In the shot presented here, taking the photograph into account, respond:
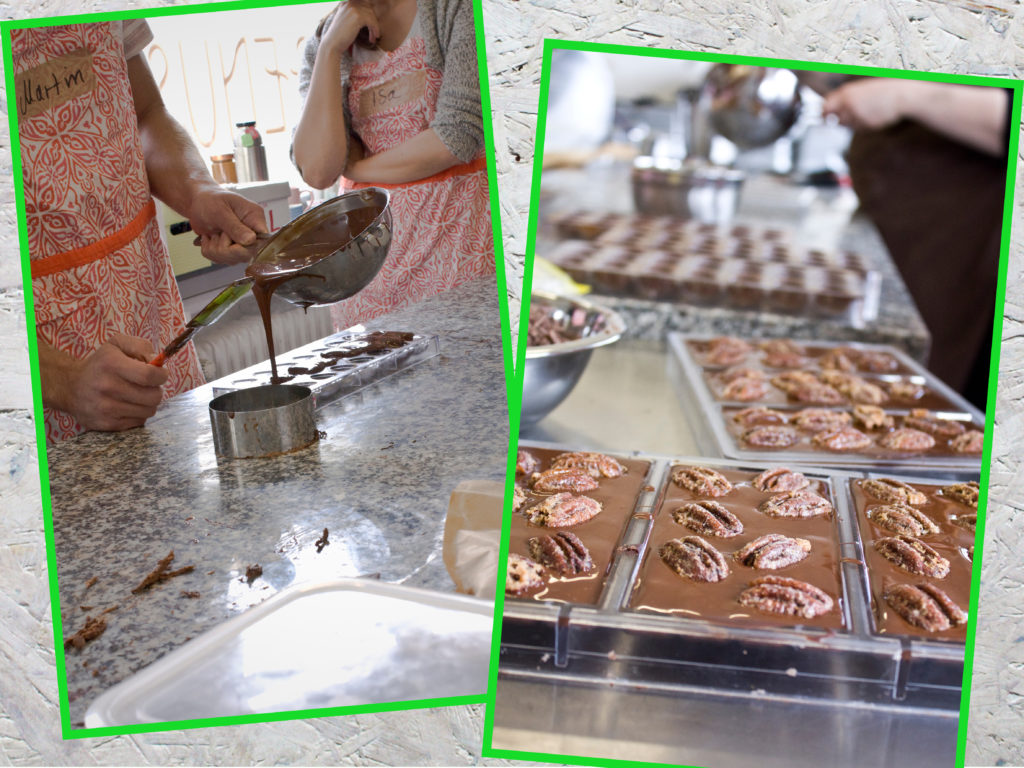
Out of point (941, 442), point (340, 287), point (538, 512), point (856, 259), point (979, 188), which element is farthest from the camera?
point (856, 259)

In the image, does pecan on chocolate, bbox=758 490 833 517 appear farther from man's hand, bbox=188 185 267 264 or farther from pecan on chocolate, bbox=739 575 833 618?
man's hand, bbox=188 185 267 264

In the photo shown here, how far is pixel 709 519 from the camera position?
3.72 feet

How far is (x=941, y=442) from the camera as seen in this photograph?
5.22ft

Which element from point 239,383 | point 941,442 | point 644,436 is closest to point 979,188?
point 941,442

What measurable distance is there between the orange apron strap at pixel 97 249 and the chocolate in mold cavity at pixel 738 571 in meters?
0.69

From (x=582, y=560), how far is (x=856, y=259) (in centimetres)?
232

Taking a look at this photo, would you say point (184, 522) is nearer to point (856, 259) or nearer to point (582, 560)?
point (582, 560)

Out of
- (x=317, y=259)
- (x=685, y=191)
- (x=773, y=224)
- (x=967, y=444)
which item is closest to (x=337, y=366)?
(x=317, y=259)

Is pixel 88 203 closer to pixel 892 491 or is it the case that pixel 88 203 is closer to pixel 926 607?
pixel 926 607

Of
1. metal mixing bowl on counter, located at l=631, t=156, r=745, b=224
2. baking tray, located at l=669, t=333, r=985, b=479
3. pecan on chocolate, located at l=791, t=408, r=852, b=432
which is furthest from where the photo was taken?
metal mixing bowl on counter, located at l=631, t=156, r=745, b=224

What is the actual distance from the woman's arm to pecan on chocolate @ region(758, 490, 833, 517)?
738 millimetres

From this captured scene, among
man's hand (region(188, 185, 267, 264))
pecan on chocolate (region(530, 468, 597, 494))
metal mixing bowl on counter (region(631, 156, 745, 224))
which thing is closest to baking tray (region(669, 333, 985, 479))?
pecan on chocolate (region(530, 468, 597, 494))

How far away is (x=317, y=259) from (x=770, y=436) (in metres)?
0.95

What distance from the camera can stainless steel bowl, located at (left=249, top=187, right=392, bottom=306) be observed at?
93 centimetres
